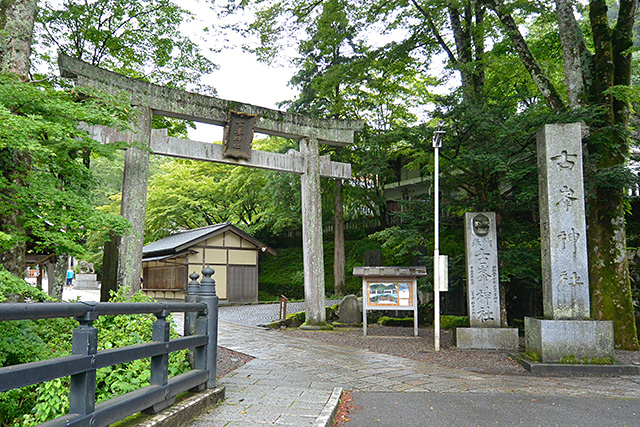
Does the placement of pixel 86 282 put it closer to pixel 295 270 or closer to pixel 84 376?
pixel 295 270

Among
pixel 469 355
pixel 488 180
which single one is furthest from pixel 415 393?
pixel 488 180

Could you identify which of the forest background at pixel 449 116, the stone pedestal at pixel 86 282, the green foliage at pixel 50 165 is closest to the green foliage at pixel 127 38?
the forest background at pixel 449 116

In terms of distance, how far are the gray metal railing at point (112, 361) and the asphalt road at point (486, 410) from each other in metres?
1.62

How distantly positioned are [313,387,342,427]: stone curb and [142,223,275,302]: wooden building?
16.2m

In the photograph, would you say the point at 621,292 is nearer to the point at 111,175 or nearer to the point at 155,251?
the point at 155,251

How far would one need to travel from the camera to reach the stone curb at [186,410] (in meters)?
3.27

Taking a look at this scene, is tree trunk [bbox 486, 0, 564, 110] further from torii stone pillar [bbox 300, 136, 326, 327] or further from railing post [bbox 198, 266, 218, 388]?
railing post [bbox 198, 266, 218, 388]

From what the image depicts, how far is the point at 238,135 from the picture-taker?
10.7 meters

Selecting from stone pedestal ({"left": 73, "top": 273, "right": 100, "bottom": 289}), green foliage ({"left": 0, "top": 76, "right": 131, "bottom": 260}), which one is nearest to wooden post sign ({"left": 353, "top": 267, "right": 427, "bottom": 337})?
green foliage ({"left": 0, "top": 76, "right": 131, "bottom": 260})

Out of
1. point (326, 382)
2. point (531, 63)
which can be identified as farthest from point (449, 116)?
point (326, 382)

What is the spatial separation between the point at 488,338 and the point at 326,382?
4.69 m

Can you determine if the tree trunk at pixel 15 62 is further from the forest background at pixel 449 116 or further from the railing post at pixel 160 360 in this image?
the railing post at pixel 160 360

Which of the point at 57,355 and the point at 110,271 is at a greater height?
the point at 110,271

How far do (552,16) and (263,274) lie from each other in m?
19.6
